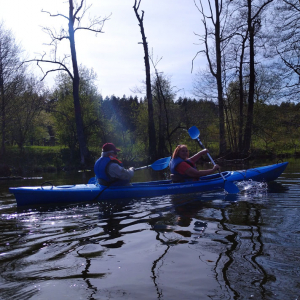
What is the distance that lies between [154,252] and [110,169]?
3.18m

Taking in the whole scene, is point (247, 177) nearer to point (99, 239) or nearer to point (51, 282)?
point (99, 239)

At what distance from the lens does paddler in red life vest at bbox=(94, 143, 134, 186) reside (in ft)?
20.2

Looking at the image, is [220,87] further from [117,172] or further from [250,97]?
[117,172]

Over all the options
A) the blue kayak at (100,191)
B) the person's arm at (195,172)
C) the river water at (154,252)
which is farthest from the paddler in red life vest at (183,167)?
the river water at (154,252)

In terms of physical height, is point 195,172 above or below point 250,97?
below

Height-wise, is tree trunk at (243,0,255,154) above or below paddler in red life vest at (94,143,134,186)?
above

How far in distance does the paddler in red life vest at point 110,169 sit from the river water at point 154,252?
947mm

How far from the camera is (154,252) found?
3.19 metres

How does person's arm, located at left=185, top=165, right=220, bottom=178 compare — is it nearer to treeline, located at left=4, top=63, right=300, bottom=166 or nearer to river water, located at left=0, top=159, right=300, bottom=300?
river water, located at left=0, top=159, right=300, bottom=300

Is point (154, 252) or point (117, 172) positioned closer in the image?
point (154, 252)

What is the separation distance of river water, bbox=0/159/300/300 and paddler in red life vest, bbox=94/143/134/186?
947 millimetres

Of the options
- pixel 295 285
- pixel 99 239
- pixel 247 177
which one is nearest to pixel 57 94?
pixel 247 177

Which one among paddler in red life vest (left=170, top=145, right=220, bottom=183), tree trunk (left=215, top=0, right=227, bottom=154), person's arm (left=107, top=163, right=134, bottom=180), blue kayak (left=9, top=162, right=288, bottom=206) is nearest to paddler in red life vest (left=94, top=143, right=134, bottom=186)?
person's arm (left=107, top=163, right=134, bottom=180)

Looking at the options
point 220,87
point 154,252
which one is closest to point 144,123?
point 220,87
